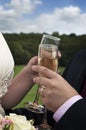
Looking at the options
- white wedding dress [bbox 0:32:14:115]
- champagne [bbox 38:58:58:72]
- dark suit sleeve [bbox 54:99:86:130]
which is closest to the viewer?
dark suit sleeve [bbox 54:99:86:130]

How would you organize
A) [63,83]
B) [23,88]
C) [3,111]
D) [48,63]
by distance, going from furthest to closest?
[23,88] → [3,111] → [48,63] → [63,83]

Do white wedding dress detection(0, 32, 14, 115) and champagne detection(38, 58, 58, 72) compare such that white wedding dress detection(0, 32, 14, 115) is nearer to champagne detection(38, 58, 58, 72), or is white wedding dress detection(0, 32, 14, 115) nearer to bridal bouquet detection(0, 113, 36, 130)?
champagne detection(38, 58, 58, 72)

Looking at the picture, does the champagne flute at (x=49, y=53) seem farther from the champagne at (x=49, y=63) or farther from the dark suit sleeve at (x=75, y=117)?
the dark suit sleeve at (x=75, y=117)

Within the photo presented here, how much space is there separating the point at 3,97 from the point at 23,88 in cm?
13

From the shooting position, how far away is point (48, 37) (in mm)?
2131

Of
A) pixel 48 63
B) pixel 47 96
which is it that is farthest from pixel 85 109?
pixel 48 63

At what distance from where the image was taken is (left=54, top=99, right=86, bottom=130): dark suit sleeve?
5.73ft

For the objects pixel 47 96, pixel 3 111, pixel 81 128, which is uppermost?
pixel 47 96

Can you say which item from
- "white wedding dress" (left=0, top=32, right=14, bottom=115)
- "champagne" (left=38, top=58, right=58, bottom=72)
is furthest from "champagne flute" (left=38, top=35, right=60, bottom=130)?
"white wedding dress" (left=0, top=32, right=14, bottom=115)

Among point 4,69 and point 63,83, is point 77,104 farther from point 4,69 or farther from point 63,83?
point 4,69

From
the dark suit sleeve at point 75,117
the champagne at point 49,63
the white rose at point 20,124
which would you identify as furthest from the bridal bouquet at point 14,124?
the champagne at point 49,63

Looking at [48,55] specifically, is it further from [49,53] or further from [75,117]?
[75,117]

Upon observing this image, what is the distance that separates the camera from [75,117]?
1760mm

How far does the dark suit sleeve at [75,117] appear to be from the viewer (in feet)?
5.73
